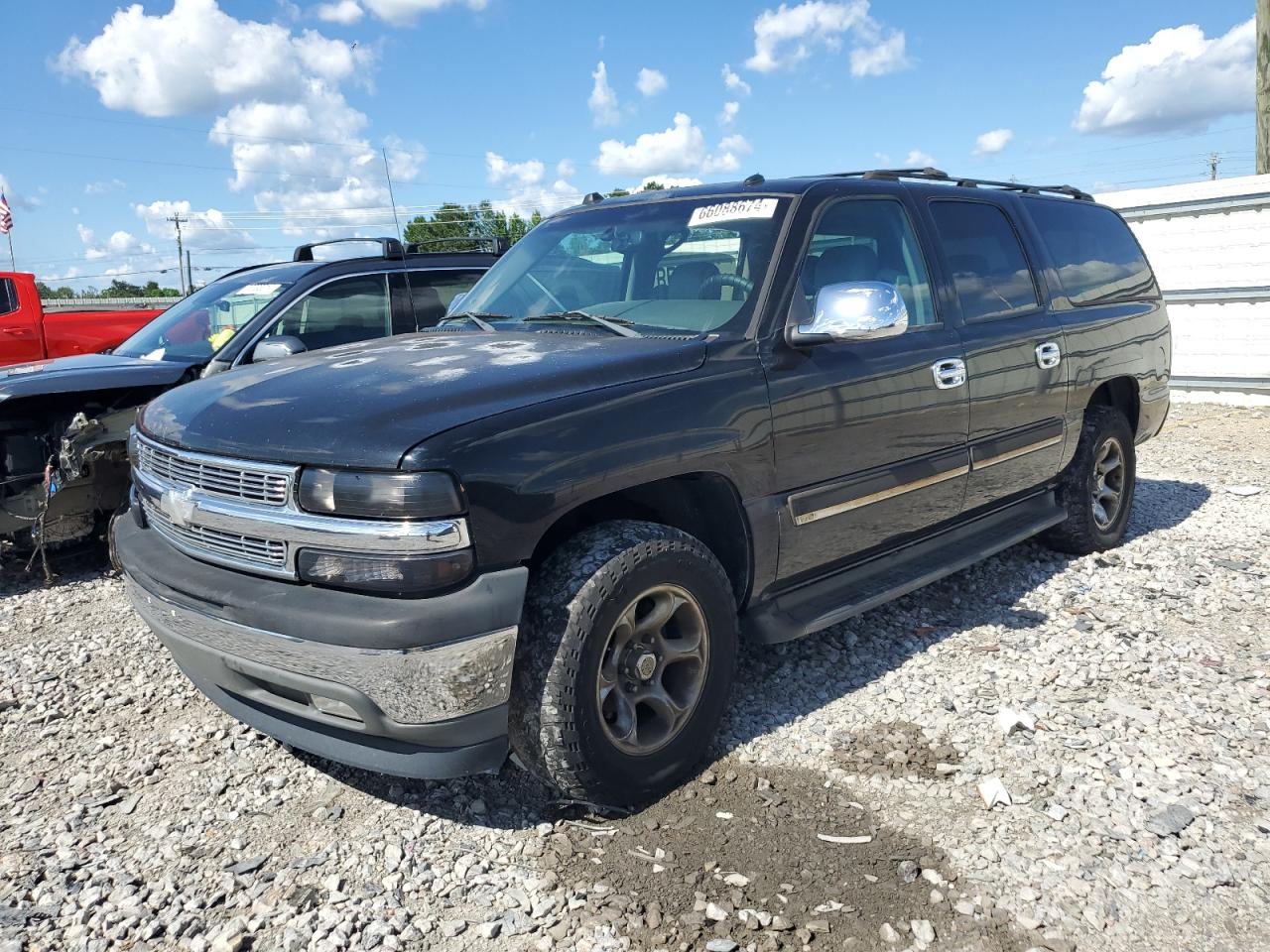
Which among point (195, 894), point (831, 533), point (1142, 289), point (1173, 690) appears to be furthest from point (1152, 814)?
point (1142, 289)

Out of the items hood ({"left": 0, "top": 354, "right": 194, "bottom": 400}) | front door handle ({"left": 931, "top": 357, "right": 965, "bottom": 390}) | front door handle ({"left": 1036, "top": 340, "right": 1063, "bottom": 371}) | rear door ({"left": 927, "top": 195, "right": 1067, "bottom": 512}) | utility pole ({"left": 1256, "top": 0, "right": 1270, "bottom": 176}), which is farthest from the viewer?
utility pole ({"left": 1256, "top": 0, "right": 1270, "bottom": 176})

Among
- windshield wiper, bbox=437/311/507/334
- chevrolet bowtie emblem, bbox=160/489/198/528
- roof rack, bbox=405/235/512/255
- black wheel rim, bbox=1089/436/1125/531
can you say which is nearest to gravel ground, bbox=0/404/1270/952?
chevrolet bowtie emblem, bbox=160/489/198/528

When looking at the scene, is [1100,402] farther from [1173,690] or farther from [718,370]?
[718,370]

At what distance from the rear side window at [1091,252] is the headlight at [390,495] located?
3.87m

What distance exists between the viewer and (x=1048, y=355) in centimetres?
475

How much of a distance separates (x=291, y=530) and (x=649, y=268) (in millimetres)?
1845

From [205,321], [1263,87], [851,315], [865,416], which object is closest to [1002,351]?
[865,416]

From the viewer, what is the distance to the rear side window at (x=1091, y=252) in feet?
16.9

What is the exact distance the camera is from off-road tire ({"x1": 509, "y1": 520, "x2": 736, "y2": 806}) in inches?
108

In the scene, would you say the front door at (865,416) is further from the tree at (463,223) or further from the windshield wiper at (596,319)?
the tree at (463,223)

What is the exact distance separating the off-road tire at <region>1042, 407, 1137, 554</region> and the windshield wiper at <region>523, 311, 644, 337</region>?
9.58 feet

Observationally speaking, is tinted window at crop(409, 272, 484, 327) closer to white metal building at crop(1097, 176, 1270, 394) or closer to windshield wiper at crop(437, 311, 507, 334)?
windshield wiper at crop(437, 311, 507, 334)

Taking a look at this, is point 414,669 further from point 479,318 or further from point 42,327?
point 42,327

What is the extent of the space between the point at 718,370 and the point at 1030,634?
225 centimetres
